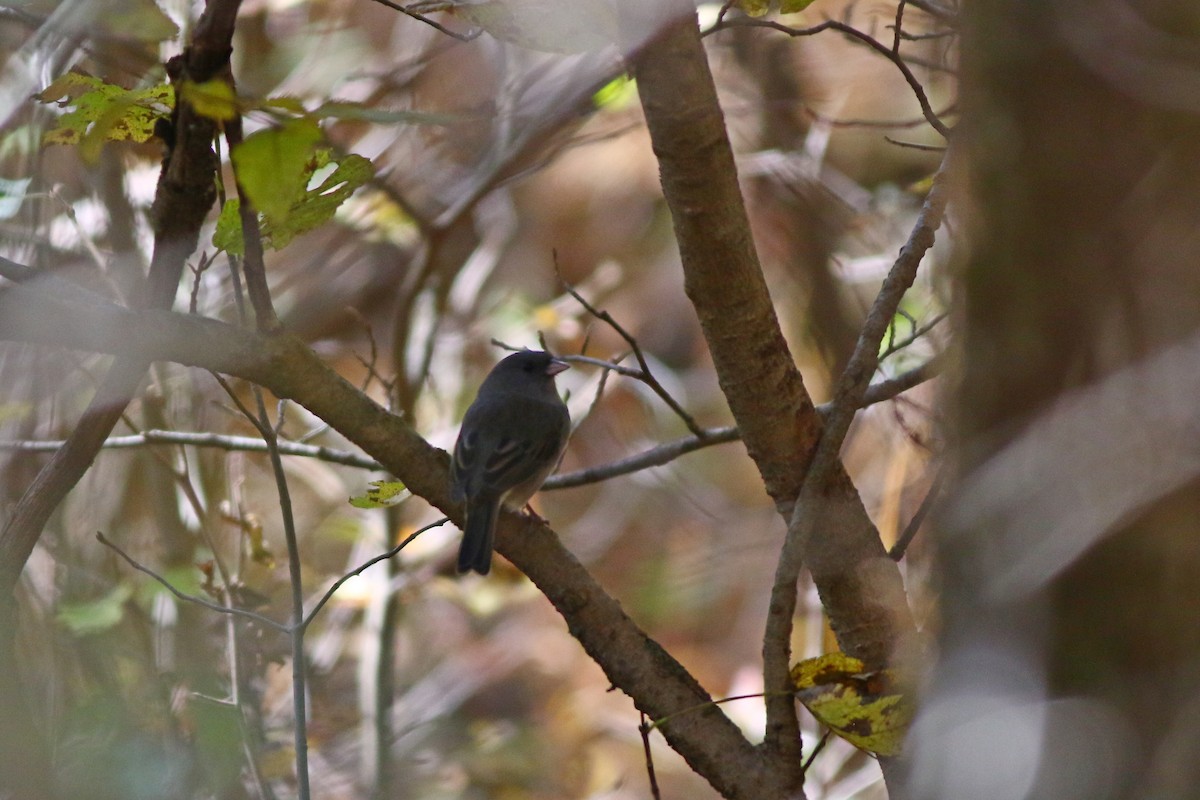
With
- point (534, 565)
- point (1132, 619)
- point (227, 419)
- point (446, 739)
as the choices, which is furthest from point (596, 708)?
point (1132, 619)

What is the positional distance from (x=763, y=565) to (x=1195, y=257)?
5.79 meters

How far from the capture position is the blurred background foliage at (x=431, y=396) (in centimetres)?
302

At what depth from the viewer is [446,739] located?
591 centimetres

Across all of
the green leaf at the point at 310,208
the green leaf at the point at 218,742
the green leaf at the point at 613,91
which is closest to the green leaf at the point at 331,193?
the green leaf at the point at 310,208

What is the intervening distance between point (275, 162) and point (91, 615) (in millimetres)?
2455

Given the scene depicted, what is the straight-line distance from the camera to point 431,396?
503 centimetres

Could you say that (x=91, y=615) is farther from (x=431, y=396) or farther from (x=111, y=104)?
(x=431, y=396)

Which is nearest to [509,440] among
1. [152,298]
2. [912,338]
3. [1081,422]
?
[912,338]

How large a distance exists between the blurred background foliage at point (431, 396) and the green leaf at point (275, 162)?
6cm

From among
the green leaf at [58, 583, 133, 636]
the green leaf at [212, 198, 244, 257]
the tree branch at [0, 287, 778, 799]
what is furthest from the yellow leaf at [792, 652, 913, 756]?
the green leaf at [58, 583, 133, 636]

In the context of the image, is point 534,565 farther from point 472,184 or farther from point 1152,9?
point 472,184

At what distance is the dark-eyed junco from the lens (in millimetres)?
2963

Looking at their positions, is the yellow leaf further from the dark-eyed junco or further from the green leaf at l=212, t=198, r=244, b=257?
the dark-eyed junco

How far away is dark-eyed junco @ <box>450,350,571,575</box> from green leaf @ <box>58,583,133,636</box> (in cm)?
103
